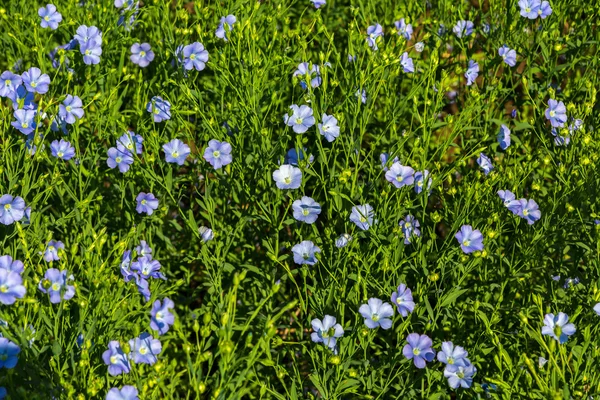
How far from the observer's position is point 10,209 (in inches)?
105

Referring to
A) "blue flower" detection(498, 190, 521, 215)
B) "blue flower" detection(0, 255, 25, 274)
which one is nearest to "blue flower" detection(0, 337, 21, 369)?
"blue flower" detection(0, 255, 25, 274)

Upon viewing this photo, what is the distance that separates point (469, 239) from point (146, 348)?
1286 millimetres

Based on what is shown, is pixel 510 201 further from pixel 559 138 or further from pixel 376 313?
pixel 376 313

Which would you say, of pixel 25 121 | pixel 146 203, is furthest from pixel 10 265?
pixel 25 121

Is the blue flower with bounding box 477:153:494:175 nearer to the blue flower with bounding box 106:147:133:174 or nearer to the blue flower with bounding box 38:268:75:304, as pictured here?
the blue flower with bounding box 106:147:133:174

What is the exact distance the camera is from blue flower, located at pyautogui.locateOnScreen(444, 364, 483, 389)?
256cm

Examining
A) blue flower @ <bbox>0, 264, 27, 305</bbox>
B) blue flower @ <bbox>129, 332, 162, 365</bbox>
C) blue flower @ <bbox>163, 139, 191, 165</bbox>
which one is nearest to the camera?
blue flower @ <bbox>0, 264, 27, 305</bbox>

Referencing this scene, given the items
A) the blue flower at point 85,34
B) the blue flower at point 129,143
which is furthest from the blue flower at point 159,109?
the blue flower at point 85,34

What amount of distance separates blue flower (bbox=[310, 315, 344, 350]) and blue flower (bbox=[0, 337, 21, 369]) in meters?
1.02

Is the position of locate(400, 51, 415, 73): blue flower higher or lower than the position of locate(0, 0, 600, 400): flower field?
higher

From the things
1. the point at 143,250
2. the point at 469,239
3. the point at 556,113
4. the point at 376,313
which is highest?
the point at 556,113

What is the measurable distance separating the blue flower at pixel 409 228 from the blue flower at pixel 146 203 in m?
1.04

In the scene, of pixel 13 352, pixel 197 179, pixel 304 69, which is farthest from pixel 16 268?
pixel 304 69

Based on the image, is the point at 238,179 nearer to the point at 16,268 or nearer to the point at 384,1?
the point at 16,268
